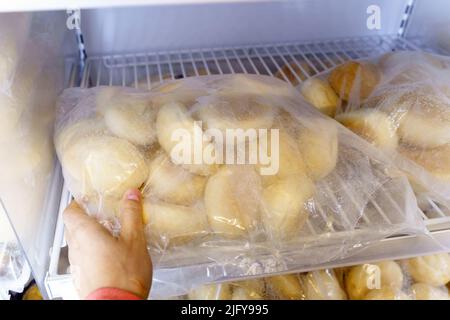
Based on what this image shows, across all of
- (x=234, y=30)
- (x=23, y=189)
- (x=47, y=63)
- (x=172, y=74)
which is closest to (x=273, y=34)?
(x=234, y=30)

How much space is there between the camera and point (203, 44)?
105cm

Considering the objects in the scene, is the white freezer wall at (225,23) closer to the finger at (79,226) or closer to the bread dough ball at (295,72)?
the bread dough ball at (295,72)

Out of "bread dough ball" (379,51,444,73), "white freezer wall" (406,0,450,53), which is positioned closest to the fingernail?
"bread dough ball" (379,51,444,73)

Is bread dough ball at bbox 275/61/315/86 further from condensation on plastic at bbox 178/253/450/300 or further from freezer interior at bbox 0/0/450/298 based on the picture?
condensation on plastic at bbox 178/253/450/300

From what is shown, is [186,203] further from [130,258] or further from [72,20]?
[72,20]

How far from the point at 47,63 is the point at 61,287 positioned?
1.32ft

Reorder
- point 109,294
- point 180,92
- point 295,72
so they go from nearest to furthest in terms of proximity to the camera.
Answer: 1. point 109,294
2. point 180,92
3. point 295,72

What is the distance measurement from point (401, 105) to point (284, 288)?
41 centimetres

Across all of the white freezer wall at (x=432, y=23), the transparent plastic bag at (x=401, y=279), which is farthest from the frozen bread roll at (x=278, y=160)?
the white freezer wall at (x=432, y=23)

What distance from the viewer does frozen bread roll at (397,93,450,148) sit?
0.75 meters

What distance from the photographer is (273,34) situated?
1076 millimetres

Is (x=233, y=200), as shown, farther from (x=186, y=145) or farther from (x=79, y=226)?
(x=79, y=226)

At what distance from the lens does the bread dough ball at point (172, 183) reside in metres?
0.64

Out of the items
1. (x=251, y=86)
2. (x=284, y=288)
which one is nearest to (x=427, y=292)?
(x=284, y=288)
